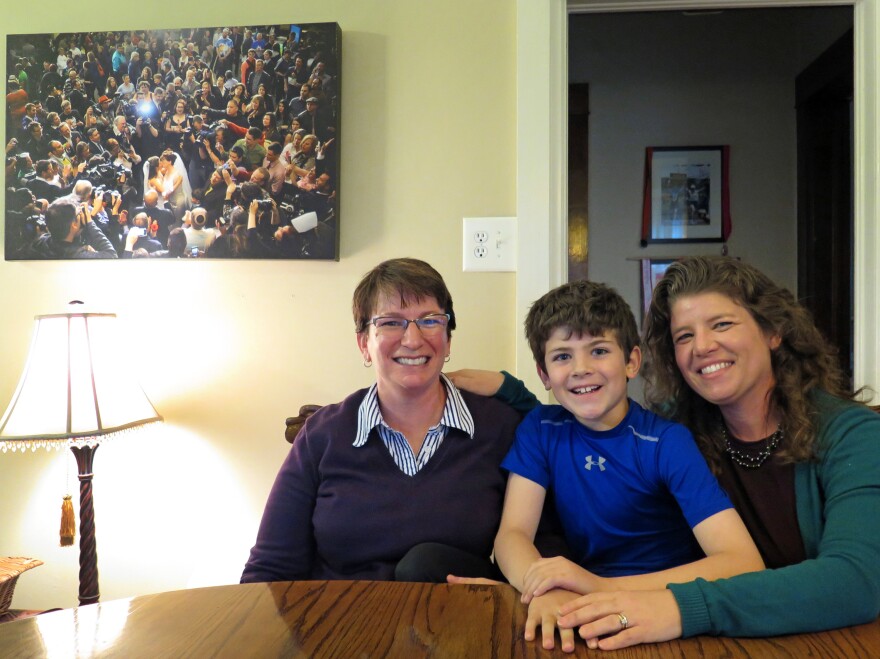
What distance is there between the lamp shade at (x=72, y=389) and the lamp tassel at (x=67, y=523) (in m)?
0.16

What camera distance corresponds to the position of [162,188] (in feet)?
6.63

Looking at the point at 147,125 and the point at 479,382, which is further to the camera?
the point at 147,125

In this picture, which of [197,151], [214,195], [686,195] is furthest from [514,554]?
[686,195]

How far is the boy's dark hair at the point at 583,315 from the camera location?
138cm

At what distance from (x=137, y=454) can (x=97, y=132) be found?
0.89 meters

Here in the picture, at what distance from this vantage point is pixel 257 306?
2031 millimetres

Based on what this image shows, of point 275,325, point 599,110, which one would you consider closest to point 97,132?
point 275,325

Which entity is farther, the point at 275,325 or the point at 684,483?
the point at 275,325

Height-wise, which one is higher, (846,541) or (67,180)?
(67,180)

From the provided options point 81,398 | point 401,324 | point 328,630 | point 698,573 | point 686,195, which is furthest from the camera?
point 686,195

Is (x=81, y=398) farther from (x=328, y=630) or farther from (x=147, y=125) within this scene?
Result: (x=328, y=630)

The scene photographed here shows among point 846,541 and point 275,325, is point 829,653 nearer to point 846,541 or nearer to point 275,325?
point 846,541

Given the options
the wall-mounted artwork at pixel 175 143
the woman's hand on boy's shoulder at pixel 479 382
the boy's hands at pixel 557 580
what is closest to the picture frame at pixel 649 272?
the wall-mounted artwork at pixel 175 143

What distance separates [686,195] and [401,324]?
2807 mm
